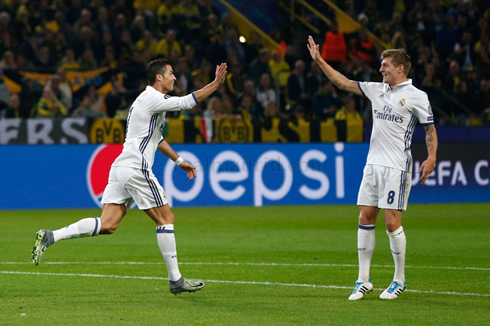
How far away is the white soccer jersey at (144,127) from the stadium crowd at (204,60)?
9429mm

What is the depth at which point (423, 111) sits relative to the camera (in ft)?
24.0

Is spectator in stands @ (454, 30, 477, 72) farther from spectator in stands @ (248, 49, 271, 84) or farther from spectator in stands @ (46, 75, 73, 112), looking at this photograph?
spectator in stands @ (46, 75, 73, 112)

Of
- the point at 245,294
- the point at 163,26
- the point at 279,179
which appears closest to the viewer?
the point at 245,294

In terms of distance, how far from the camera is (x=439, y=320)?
243 inches

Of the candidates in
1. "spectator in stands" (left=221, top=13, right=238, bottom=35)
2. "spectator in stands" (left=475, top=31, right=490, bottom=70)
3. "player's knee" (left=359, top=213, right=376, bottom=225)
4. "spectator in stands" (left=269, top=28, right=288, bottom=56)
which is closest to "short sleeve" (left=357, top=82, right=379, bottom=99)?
"player's knee" (left=359, top=213, right=376, bottom=225)

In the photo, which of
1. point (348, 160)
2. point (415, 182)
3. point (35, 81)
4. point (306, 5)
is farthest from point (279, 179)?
point (306, 5)

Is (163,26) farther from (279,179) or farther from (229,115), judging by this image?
(279,179)

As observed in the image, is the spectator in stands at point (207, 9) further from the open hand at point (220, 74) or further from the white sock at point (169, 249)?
the white sock at point (169, 249)

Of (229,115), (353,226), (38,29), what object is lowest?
(353,226)

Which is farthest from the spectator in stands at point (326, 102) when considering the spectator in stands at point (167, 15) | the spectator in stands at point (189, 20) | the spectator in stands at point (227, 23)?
the spectator in stands at point (167, 15)

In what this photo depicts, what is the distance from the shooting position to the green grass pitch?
21.1ft

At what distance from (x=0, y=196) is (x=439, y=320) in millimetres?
11816

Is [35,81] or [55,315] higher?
[35,81]

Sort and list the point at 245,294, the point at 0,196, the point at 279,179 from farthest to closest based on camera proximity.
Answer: the point at 279,179, the point at 0,196, the point at 245,294
